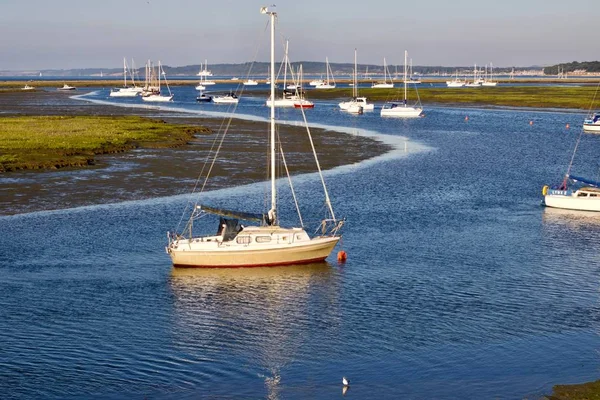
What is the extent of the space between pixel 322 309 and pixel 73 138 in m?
55.3

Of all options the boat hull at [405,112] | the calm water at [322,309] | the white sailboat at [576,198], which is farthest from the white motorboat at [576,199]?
the boat hull at [405,112]

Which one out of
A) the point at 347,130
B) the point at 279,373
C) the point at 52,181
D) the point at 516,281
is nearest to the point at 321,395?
the point at 279,373

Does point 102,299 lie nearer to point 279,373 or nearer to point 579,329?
point 279,373

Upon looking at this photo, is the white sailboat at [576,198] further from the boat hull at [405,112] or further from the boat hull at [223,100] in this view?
the boat hull at [223,100]

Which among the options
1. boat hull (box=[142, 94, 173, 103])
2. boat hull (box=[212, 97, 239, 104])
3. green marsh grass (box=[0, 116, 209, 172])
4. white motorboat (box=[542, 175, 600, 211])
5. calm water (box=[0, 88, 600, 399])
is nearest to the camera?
calm water (box=[0, 88, 600, 399])

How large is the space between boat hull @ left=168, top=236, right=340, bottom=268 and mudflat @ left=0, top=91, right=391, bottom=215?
15.2m

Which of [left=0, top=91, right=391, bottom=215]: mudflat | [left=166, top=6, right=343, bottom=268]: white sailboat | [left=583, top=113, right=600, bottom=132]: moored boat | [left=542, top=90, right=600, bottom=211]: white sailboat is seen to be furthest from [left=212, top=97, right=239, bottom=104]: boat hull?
[left=166, top=6, right=343, bottom=268]: white sailboat

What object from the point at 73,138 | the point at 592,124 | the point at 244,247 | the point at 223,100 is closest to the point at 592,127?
the point at 592,124

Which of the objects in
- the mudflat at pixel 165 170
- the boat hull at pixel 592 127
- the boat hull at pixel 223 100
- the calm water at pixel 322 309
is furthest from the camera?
the boat hull at pixel 223 100

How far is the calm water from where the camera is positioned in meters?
23.7

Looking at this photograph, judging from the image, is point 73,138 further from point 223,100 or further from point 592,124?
point 223,100

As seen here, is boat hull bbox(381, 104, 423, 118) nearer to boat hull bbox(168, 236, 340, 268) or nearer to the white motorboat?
the white motorboat

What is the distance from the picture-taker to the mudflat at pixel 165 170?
51.2 meters

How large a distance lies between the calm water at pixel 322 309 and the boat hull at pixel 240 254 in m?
0.56
